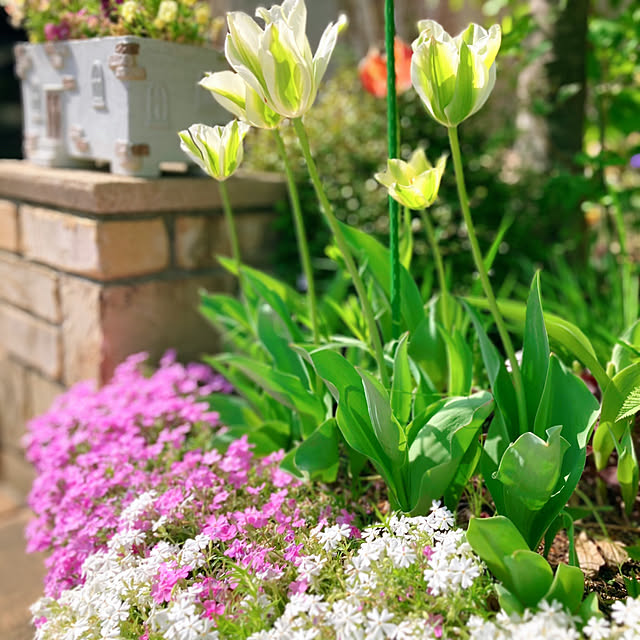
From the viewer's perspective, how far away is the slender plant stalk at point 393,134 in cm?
131

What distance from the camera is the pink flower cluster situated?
57.4 inches

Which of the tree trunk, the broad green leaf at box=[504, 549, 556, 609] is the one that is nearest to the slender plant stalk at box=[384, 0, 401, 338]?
the broad green leaf at box=[504, 549, 556, 609]

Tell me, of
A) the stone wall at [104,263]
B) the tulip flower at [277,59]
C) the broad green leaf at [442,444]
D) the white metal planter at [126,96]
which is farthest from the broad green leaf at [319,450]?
the white metal planter at [126,96]

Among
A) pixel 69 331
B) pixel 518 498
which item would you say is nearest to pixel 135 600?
pixel 518 498

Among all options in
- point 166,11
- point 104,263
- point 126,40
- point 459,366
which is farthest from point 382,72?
point 459,366

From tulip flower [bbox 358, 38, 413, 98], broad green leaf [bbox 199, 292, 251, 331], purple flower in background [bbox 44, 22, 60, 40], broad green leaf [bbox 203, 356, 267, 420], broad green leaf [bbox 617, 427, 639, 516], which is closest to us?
broad green leaf [bbox 617, 427, 639, 516]

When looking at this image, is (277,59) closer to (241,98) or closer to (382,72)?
(241,98)

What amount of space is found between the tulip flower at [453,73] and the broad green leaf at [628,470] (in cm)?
70

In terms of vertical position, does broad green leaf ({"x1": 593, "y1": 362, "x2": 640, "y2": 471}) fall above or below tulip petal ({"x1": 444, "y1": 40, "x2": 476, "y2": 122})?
below

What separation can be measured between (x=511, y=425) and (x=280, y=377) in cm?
49

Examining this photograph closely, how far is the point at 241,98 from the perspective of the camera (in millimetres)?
1197

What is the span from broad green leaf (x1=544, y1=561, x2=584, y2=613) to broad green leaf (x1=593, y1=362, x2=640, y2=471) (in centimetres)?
A: 38

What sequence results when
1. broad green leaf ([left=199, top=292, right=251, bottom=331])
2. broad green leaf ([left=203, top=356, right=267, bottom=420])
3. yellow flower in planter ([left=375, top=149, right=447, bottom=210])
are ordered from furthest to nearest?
broad green leaf ([left=199, top=292, right=251, bottom=331])
broad green leaf ([left=203, top=356, right=267, bottom=420])
yellow flower in planter ([left=375, top=149, right=447, bottom=210])

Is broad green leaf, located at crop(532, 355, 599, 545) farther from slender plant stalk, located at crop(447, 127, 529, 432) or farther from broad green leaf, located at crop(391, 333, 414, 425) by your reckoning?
broad green leaf, located at crop(391, 333, 414, 425)
